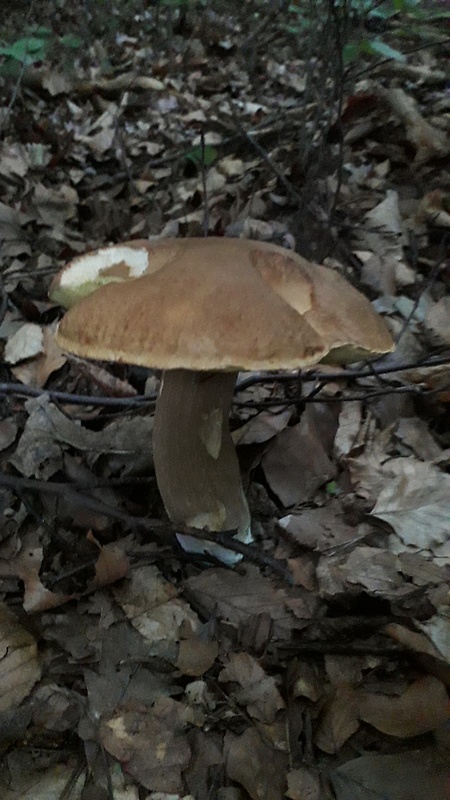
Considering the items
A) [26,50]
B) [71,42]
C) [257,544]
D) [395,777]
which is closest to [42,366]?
[257,544]

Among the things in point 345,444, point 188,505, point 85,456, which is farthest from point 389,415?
point 85,456

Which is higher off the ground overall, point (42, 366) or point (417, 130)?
point (417, 130)

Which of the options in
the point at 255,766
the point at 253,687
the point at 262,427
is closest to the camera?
the point at 255,766

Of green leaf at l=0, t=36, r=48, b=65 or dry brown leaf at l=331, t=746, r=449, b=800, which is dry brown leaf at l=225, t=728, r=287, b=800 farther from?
green leaf at l=0, t=36, r=48, b=65

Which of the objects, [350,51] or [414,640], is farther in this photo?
[350,51]

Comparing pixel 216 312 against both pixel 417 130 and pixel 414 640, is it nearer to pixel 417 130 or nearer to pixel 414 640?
pixel 414 640

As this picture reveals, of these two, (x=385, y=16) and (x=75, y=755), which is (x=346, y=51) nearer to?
(x=385, y=16)

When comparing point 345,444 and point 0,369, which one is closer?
point 345,444
